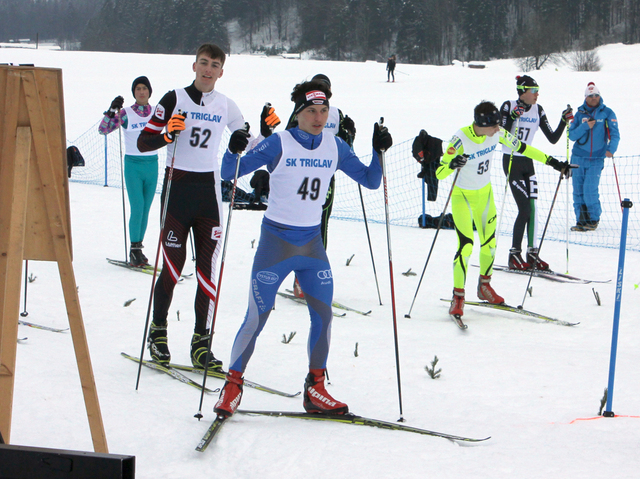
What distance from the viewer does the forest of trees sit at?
66750 millimetres

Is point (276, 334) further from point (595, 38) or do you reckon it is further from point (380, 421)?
point (595, 38)

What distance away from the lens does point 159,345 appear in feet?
14.4

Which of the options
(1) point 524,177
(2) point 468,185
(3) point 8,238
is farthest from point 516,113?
(3) point 8,238

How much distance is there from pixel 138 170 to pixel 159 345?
128 inches

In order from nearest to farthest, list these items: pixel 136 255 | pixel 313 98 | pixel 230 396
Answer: pixel 230 396 < pixel 313 98 < pixel 136 255

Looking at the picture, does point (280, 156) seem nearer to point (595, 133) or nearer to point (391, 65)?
point (595, 133)

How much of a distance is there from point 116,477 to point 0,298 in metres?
1.17

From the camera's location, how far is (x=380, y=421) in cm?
353

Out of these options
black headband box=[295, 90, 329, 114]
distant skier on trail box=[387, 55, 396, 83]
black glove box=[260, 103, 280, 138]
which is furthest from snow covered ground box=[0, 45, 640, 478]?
distant skier on trail box=[387, 55, 396, 83]

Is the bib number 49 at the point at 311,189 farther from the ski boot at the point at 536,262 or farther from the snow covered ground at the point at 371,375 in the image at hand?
the ski boot at the point at 536,262

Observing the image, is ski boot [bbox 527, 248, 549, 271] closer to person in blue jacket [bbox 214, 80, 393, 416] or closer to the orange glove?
person in blue jacket [bbox 214, 80, 393, 416]

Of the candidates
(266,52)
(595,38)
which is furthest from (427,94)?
(266,52)

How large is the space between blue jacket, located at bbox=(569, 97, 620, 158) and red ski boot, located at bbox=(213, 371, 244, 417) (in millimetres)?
7723

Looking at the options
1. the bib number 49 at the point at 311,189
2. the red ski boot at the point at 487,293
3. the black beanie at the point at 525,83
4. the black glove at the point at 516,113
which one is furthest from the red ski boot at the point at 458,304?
the black beanie at the point at 525,83
